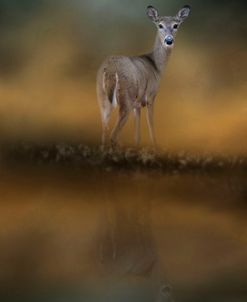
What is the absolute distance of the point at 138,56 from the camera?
18.2 ft

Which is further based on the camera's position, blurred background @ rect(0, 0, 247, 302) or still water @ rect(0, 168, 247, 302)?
blurred background @ rect(0, 0, 247, 302)

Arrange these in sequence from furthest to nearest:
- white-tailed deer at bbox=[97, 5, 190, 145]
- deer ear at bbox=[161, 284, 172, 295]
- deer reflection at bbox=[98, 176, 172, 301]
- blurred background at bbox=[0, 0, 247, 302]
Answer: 1. white-tailed deer at bbox=[97, 5, 190, 145]
2. blurred background at bbox=[0, 0, 247, 302]
3. deer reflection at bbox=[98, 176, 172, 301]
4. deer ear at bbox=[161, 284, 172, 295]

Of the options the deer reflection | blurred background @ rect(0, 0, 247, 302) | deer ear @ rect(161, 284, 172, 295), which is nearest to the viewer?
deer ear @ rect(161, 284, 172, 295)

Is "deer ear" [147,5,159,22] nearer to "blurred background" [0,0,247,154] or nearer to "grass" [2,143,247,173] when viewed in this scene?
"blurred background" [0,0,247,154]

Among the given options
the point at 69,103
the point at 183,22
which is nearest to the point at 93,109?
the point at 69,103

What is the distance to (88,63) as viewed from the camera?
557 centimetres

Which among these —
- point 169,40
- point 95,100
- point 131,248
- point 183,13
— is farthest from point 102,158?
point 131,248

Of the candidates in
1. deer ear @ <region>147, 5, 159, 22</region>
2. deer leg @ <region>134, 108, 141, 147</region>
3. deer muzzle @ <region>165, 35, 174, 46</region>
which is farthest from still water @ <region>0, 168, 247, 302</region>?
deer ear @ <region>147, 5, 159, 22</region>

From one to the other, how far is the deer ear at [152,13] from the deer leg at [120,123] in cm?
75

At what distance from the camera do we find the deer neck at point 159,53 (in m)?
5.54

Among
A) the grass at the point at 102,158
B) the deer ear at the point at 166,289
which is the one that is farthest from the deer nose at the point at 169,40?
the deer ear at the point at 166,289

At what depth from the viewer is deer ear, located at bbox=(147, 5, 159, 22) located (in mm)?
5508

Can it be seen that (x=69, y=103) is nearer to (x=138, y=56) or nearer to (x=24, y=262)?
(x=138, y=56)

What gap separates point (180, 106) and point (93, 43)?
0.83 metres
